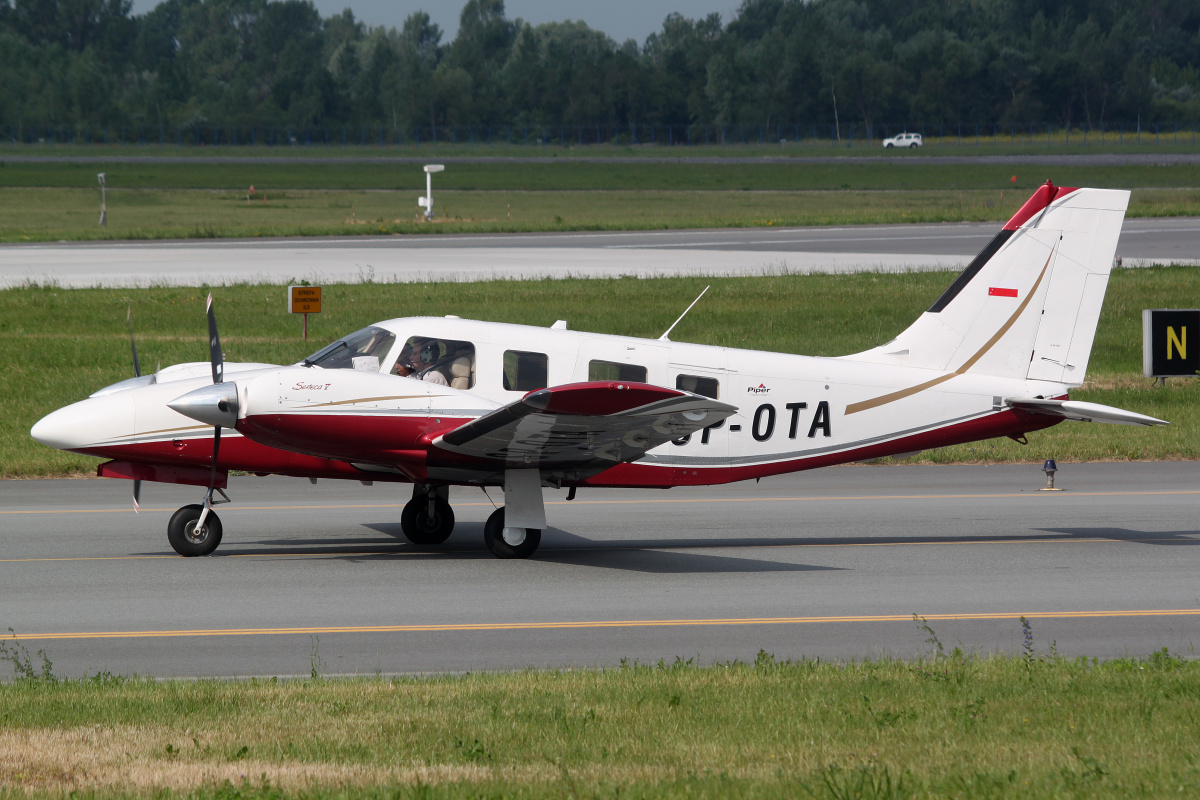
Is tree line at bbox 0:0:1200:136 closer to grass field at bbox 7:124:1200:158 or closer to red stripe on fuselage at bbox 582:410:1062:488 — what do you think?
grass field at bbox 7:124:1200:158

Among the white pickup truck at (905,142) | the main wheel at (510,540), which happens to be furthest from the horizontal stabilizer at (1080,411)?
the white pickup truck at (905,142)

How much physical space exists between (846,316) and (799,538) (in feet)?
52.9

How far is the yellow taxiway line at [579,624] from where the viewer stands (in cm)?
994

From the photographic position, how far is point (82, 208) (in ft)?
222

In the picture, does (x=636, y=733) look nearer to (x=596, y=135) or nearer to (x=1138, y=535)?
(x=1138, y=535)

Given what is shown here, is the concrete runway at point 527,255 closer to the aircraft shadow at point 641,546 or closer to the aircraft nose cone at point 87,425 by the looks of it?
the aircraft shadow at point 641,546

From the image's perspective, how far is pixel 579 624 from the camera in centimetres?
1041

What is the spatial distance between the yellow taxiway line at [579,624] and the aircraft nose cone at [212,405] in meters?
2.51

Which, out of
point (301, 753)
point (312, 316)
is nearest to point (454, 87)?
point (312, 316)

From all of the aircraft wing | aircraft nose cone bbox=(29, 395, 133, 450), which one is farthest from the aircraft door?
aircraft nose cone bbox=(29, 395, 133, 450)

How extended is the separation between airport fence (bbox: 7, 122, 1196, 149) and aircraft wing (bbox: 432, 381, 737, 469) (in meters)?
117

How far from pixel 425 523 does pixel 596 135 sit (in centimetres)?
12599

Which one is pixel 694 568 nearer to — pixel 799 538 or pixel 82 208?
pixel 799 538

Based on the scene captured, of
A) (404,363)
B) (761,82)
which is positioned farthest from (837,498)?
(761,82)
